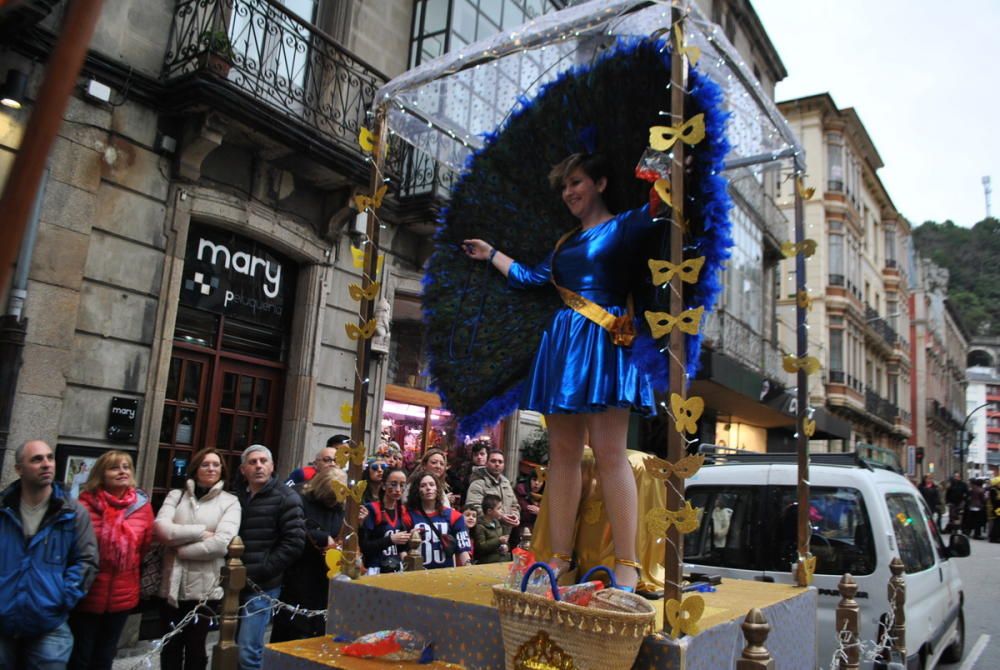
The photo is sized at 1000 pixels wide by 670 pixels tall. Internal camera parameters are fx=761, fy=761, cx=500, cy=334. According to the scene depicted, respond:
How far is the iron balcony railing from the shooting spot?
24.1 ft

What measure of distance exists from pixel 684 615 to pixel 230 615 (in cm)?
203

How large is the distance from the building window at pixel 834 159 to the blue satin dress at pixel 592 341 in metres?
29.2

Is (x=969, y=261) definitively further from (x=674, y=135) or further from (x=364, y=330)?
(x=674, y=135)

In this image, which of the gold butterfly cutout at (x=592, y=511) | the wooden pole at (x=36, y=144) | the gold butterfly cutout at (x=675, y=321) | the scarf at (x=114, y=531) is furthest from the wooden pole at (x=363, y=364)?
the wooden pole at (x=36, y=144)

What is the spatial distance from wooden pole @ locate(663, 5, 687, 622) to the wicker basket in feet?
0.47

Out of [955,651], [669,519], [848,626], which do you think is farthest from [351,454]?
[955,651]

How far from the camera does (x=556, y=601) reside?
2.32m

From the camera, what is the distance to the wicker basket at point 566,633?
2209 mm

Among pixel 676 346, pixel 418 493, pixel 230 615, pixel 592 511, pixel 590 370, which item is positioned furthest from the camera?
pixel 418 493

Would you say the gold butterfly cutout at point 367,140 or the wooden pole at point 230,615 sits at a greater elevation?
the gold butterfly cutout at point 367,140

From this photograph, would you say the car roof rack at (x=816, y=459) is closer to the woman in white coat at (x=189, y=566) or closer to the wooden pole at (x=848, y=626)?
the wooden pole at (x=848, y=626)

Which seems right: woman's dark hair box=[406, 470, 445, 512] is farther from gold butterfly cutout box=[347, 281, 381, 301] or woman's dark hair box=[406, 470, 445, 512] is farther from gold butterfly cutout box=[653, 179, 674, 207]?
gold butterfly cutout box=[653, 179, 674, 207]

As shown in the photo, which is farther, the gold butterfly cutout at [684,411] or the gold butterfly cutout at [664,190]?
the gold butterfly cutout at [664,190]

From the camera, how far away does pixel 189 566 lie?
4.68 meters
